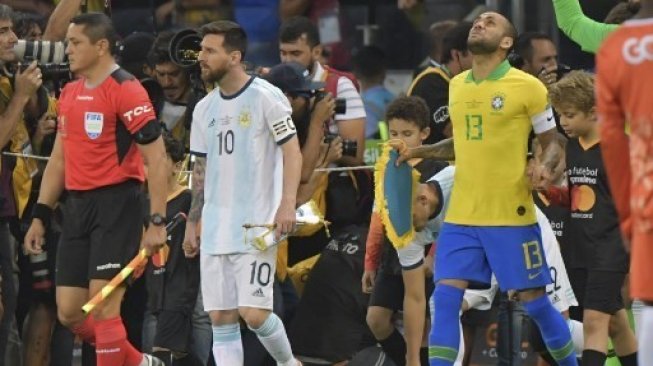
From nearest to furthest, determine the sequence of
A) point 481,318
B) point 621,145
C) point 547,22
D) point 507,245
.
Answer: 1. point 621,145
2. point 507,245
3. point 481,318
4. point 547,22

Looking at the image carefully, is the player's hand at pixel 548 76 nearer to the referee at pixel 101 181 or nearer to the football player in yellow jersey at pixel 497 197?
the football player in yellow jersey at pixel 497 197

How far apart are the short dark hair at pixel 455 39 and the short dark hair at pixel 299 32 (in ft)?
2.87

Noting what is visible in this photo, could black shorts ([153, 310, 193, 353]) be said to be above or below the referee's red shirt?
below

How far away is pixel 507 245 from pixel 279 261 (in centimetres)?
223

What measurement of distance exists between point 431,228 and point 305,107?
1151 mm

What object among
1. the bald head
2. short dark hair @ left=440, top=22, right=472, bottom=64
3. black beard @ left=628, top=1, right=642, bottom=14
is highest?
black beard @ left=628, top=1, right=642, bottom=14

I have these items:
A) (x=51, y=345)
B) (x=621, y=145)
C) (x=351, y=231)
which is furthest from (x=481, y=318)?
(x=621, y=145)

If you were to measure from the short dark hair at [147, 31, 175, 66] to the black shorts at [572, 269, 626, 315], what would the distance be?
3529mm

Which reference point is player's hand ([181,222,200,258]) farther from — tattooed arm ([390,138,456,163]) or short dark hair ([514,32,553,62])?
short dark hair ([514,32,553,62])

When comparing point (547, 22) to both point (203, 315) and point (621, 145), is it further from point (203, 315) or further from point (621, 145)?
point (621, 145)

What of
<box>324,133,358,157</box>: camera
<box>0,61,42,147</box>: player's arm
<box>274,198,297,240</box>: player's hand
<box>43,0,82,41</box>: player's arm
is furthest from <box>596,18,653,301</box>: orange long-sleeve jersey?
<box>43,0,82,41</box>: player's arm

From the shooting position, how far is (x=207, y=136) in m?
10.4

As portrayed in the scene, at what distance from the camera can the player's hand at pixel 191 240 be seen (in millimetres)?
10680

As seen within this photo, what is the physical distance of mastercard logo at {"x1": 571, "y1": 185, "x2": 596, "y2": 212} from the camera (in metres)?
10.2
